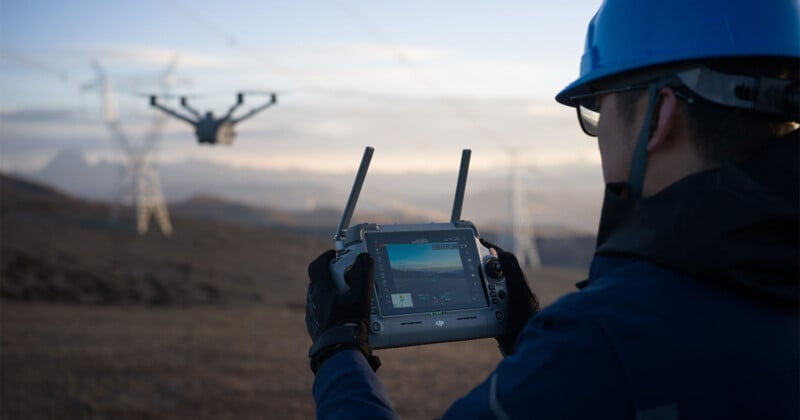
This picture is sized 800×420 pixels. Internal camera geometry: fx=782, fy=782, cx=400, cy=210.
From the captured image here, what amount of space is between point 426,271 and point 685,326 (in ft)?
3.93

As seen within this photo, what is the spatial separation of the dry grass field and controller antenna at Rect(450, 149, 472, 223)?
133 cm

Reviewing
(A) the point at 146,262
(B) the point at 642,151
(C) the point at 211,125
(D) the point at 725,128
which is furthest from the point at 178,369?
(A) the point at 146,262

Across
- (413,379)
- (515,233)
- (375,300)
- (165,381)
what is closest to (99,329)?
(165,381)

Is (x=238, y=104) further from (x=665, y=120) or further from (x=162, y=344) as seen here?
(x=162, y=344)

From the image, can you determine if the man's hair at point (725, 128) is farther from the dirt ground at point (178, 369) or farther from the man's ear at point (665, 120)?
the dirt ground at point (178, 369)

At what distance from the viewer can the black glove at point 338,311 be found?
7.13 ft

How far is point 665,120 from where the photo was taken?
1723 millimetres

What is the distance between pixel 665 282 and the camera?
153 centimetres

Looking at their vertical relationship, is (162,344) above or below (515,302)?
below

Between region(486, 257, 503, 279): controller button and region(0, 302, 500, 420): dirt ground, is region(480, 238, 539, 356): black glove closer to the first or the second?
region(486, 257, 503, 279): controller button

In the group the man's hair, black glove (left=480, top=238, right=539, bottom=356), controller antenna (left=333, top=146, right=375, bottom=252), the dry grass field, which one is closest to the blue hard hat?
the man's hair

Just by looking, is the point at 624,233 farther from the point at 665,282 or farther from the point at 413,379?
the point at 413,379

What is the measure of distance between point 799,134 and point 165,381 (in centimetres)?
981

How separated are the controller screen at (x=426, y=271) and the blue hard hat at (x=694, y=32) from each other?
857 millimetres
